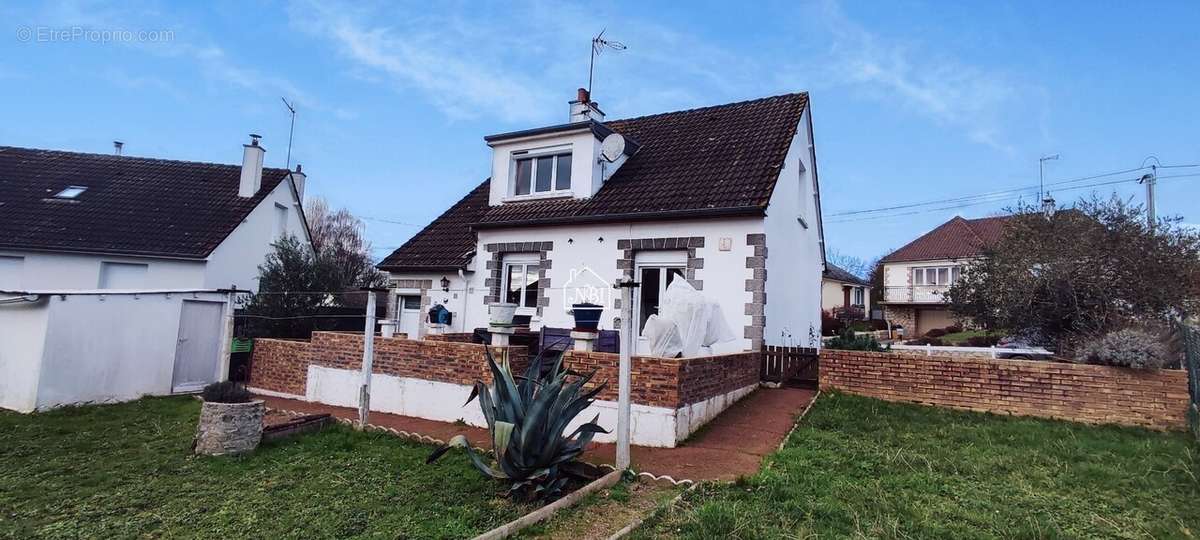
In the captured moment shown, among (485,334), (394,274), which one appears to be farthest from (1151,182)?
(394,274)

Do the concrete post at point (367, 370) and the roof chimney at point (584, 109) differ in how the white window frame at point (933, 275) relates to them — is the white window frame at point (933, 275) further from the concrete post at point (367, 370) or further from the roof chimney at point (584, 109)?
the concrete post at point (367, 370)

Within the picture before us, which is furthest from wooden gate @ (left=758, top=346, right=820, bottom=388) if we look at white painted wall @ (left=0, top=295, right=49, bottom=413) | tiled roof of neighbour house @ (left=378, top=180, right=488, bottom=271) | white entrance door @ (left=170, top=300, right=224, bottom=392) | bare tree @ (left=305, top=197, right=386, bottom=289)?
bare tree @ (left=305, top=197, right=386, bottom=289)

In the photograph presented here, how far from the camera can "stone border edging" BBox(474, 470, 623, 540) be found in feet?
13.0

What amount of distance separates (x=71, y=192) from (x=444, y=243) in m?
12.1

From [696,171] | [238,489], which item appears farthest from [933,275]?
[238,489]

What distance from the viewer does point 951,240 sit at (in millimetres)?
32469

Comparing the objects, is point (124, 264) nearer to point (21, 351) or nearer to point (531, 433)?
point (21, 351)

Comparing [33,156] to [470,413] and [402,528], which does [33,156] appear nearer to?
[470,413]

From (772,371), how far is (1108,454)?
4.44 meters

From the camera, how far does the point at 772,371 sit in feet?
31.7

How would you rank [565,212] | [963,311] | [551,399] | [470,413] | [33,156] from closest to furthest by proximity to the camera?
[551,399], [470,413], [565,212], [963,311], [33,156]

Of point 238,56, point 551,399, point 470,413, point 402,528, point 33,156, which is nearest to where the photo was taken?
point 402,528

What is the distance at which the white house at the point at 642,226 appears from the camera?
33.3 feet

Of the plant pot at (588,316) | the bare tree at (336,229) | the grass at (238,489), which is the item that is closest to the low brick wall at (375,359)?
the plant pot at (588,316)
